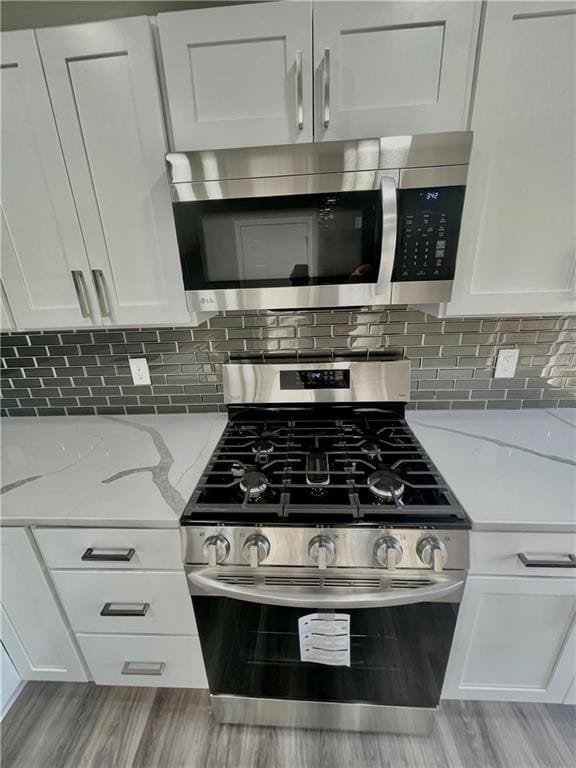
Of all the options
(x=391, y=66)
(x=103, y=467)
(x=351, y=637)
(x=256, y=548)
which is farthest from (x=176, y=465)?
(x=391, y=66)

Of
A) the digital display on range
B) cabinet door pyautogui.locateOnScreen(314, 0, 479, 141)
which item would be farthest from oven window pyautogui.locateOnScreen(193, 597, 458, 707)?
cabinet door pyautogui.locateOnScreen(314, 0, 479, 141)

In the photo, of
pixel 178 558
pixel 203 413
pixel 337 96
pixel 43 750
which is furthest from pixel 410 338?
pixel 43 750

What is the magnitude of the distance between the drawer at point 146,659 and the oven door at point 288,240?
1158mm

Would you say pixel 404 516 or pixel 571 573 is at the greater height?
pixel 404 516

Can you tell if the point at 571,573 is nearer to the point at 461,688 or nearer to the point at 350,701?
the point at 461,688

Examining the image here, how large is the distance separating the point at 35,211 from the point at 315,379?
1.08m

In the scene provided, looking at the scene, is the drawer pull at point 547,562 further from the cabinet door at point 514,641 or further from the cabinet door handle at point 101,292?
the cabinet door handle at point 101,292

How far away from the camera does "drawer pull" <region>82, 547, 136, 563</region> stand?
3.32 ft

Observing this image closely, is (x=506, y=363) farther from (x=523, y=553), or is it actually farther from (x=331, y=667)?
(x=331, y=667)

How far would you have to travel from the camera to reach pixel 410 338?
139 centimetres

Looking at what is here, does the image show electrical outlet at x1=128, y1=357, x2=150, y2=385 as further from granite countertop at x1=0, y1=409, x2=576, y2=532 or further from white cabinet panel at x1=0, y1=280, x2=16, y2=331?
white cabinet panel at x1=0, y1=280, x2=16, y2=331

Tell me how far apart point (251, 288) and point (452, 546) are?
2.98 ft

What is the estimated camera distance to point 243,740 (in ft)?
4.00

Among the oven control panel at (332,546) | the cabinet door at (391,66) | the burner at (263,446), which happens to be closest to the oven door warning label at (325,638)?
the oven control panel at (332,546)
